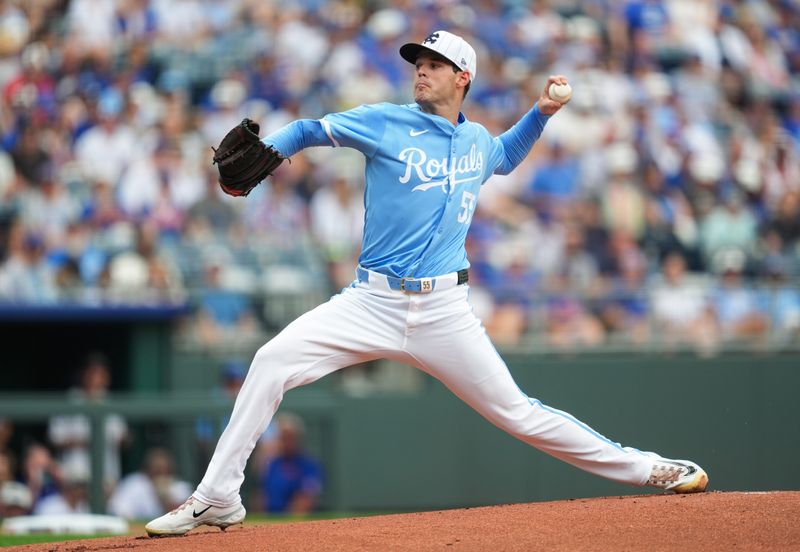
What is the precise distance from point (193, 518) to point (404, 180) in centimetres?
168

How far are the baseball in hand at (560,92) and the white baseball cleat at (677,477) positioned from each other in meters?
1.72

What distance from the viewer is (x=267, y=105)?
1362cm

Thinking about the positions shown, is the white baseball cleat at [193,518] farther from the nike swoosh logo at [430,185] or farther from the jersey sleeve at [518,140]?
the jersey sleeve at [518,140]

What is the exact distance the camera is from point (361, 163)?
1241cm

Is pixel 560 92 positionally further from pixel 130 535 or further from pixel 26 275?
pixel 26 275

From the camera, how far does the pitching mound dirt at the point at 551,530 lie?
5016mm

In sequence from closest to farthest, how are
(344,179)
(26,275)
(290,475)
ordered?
(290,475), (26,275), (344,179)

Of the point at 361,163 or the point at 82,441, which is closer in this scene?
the point at 82,441

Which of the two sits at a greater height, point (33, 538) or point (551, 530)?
point (551, 530)

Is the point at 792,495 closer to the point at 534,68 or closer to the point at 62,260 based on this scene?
the point at 62,260

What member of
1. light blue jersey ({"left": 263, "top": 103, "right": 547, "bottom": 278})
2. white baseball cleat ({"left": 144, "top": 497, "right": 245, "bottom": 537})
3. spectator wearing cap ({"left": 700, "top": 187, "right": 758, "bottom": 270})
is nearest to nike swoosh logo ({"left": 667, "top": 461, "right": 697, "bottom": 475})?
light blue jersey ({"left": 263, "top": 103, "right": 547, "bottom": 278})

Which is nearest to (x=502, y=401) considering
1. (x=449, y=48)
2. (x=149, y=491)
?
(x=449, y=48)

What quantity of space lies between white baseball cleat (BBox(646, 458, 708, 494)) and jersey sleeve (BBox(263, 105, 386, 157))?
1.98 meters

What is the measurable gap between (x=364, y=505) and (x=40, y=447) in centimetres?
266
